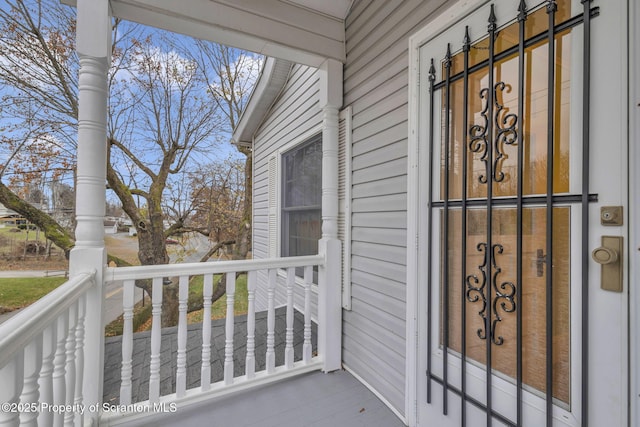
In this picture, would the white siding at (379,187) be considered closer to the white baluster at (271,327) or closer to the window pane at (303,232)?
the white baluster at (271,327)

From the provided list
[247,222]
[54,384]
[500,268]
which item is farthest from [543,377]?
[247,222]

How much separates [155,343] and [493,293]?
6.38ft

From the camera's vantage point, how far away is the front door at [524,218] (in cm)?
100

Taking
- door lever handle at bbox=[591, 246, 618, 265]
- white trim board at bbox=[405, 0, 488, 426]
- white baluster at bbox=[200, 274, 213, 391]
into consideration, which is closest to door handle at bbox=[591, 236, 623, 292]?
door lever handle at bbox=[591, 246, 618, 265]

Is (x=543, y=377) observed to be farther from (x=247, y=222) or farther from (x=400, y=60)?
(x=247, y=222)

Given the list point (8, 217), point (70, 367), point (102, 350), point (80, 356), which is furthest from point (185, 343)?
point (8, 217)

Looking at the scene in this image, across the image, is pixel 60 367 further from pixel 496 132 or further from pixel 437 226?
pixel 496 132

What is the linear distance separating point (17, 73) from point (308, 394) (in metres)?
6.96

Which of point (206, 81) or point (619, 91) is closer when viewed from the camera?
point (619, 91)

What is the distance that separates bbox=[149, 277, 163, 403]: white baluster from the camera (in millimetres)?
1845

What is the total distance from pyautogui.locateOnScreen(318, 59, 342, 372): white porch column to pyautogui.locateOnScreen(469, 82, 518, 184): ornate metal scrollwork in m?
1.21

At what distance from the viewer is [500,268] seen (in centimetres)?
132

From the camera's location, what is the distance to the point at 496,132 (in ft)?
4.40

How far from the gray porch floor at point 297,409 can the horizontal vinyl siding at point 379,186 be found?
5.5 inches
